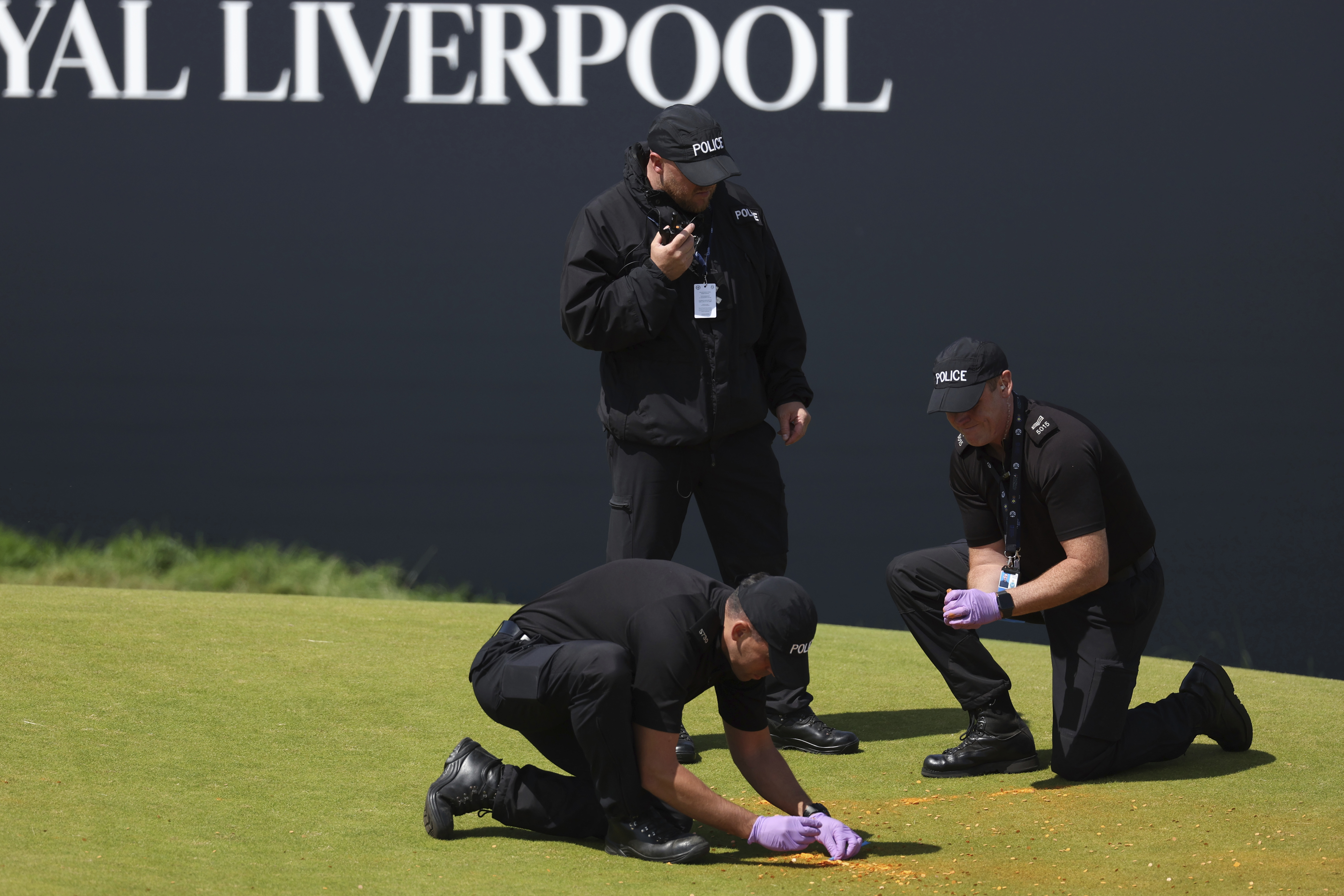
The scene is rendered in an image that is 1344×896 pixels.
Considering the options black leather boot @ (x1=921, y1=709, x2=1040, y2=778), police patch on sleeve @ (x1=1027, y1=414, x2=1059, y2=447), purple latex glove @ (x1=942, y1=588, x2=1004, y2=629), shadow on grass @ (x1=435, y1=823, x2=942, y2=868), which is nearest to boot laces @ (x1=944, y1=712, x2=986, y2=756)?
black leather boot @ (x1=921, y1=709, x2=1040, y2=778)

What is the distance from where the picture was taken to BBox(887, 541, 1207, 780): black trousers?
9.95ft

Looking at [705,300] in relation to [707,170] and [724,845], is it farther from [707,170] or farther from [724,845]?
[724,845]

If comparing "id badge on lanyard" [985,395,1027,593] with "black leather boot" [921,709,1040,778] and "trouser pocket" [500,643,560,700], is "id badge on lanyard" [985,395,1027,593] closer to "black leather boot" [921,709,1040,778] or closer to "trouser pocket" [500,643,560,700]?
"black leather boot" [921,709,1040,778]

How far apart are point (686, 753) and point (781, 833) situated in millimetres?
793

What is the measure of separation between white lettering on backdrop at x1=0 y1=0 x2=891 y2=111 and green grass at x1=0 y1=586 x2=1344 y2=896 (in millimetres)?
2580

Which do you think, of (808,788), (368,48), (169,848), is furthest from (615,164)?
(169,848)

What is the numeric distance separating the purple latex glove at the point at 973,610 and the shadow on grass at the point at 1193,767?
1.44ft

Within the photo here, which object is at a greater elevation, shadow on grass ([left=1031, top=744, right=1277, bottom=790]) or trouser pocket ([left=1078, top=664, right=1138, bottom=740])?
trouser pocket ([left=1078, top=664, right=1138, bottom=740])

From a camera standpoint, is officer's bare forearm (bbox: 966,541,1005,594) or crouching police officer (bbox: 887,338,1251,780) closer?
crouching police officer (bbox: 887,338,1251,780)

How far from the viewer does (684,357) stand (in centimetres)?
326

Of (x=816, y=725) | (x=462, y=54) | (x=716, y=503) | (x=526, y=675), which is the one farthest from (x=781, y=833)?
(x=462, y=54)

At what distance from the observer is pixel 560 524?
20.3 feet

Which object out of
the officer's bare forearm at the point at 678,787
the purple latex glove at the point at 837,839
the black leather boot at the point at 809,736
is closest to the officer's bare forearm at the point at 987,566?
the black leather boot at the point at 809,736

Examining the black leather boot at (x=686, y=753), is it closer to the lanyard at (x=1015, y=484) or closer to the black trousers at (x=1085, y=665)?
the black trousers at (x=1085, y=665)
